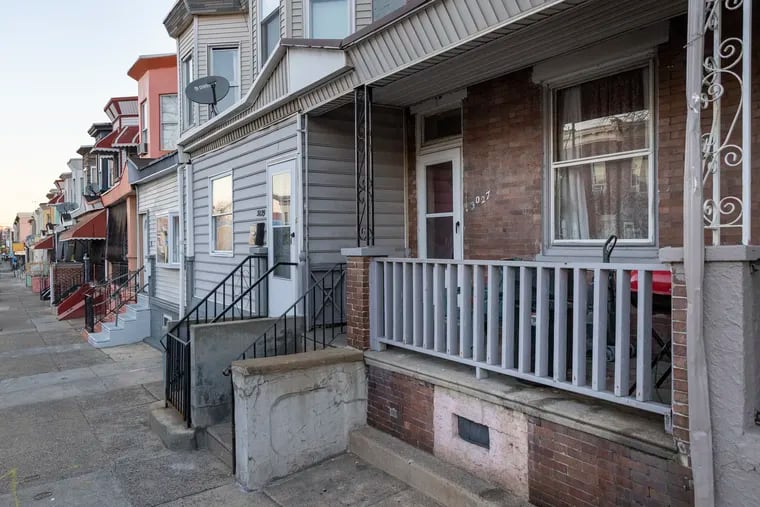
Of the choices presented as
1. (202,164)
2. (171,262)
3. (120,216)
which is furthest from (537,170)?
(120,216)

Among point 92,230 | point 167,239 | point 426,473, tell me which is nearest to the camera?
point 426,473

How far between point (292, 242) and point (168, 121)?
10545 millimetres

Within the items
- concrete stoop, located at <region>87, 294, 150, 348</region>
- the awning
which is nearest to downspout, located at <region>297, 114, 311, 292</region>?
concrete stoop, located at <region>87, 294, 150, 348</region>

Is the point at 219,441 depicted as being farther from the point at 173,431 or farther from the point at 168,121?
the point at 168,121

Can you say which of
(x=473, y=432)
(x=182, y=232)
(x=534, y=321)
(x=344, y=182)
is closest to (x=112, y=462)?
(x=473, y=432)

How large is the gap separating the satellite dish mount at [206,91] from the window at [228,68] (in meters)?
1.25

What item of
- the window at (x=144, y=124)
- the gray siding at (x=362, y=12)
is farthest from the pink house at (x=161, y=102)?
the gray siding at (x=362, y=12)

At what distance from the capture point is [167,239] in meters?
13.3

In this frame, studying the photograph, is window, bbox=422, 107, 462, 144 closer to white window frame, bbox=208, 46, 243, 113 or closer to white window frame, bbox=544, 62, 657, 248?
white window frame, bbox=544, 62, 657, 248

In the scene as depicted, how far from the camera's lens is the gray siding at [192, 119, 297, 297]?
765cm

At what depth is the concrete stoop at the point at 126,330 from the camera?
520 inches

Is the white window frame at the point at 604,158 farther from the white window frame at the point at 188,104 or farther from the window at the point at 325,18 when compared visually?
the white window frame at the point at 188,104

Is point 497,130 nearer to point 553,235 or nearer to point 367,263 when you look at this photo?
point 553,235

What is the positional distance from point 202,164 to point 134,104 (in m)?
13.1
